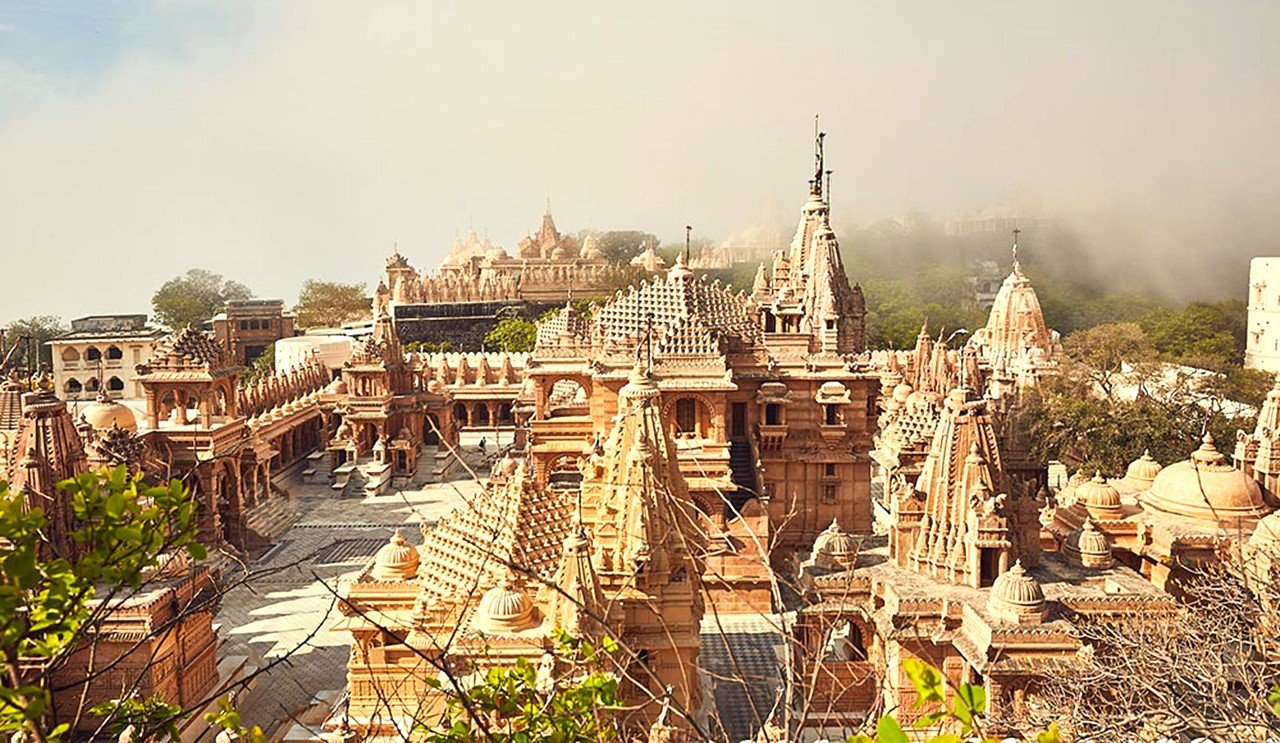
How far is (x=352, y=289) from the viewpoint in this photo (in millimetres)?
82812

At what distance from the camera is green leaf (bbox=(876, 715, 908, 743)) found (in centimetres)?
371

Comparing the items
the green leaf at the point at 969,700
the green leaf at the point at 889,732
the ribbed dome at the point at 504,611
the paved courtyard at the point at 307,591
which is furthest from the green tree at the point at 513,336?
the green leaf at the point at 889,732

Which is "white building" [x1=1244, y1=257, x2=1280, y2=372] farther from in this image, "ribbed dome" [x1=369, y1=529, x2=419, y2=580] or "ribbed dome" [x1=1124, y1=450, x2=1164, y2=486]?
"ribbed dome" [x1=369, y1=529, x2=419, y2=580]

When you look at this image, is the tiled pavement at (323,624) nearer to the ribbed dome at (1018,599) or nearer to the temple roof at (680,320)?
the ribbed dome at (1018,599)

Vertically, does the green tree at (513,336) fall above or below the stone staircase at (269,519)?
above

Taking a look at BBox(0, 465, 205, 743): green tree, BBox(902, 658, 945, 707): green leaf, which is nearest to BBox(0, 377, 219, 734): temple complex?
BBox(0, 465, 205, 743): green tree

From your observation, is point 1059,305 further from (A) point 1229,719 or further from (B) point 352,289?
(A) point 1229,719

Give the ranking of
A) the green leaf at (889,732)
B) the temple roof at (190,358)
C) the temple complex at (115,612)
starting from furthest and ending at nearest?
the temple roof at (190,358) < the temple complex at (115,612) < the green leaf at (889,732)

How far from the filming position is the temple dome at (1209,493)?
19047 mm

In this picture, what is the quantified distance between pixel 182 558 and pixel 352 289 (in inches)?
2680

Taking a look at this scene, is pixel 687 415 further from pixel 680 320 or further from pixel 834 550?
pixel 834 550

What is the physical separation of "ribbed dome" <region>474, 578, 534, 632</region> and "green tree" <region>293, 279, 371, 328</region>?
72.1 meters

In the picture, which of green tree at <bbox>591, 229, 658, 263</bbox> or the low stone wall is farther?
green tree at <bbox>591, 229, 658, 263</bbox>

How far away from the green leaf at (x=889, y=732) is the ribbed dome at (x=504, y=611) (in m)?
8.66
